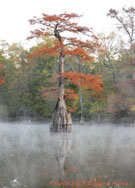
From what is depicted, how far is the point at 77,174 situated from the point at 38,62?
33.1 metres

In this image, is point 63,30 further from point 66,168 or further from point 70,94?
point 66,168

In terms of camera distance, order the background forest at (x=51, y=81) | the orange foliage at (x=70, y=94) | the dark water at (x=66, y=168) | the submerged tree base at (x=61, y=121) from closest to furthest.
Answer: the dark water at (x=66, y=168), the submerged tree base at (x=61, y=121), the orange foliage at (x=70, y=94), the background forest at (x=51, y=81)

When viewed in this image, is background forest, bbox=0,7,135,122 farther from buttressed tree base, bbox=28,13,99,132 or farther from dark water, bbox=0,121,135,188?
dark water, bbox=0,121,135,188

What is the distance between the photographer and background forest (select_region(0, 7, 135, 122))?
1342 inches

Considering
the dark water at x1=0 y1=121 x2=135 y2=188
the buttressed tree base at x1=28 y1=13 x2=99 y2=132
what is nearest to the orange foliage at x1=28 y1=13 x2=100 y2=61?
the buttressed tree base at x1=28 y1=13 x2=99 y2=132

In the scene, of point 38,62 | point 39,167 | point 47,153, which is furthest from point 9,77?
point 39,167

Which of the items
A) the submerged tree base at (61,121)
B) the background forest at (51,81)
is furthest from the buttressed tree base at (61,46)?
the background forest at (51,81)

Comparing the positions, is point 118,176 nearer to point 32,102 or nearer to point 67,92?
point 67,92

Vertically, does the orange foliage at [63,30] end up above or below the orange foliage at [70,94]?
above

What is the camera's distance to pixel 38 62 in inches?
1610

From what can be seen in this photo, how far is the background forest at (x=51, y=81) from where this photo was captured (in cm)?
3409

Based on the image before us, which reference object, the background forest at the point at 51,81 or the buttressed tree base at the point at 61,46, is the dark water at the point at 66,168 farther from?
the background forest at the point at 51,81

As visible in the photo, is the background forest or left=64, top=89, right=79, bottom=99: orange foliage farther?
the background forest

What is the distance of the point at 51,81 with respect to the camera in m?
32.0
